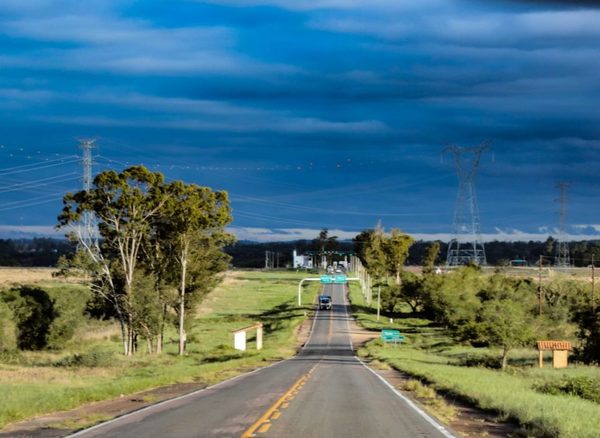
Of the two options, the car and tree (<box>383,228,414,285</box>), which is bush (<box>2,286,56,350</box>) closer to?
the car

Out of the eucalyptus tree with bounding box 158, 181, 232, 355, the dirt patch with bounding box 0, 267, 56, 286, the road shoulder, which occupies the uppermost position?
the eucalyptus tree with bounding box 158, 181, 232, 355

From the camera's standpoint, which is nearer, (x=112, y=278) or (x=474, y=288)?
(x=112, y=278)

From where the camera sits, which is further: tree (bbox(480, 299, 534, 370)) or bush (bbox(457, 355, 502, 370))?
bush (bbox(457, 355, 502, 370))

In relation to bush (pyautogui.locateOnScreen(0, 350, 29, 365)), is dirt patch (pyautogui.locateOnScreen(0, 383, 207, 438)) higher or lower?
higher

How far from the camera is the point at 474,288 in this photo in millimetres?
114938

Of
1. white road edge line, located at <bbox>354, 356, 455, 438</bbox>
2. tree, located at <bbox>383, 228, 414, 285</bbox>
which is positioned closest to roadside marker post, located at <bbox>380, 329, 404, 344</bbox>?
white road edge line, located at <bbox>354, 356, 455, 438</bbox>

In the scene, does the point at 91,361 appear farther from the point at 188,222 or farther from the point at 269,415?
the point at 269,415

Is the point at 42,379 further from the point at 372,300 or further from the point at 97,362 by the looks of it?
the point at 372,300

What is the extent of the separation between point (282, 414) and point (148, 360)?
34.3m

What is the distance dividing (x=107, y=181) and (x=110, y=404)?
41.6m

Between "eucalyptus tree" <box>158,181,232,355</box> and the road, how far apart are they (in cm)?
3400

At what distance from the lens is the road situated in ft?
55.5

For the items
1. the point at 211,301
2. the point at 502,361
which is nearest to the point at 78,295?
the point at 502,361

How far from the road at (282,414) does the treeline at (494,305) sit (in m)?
24.4
